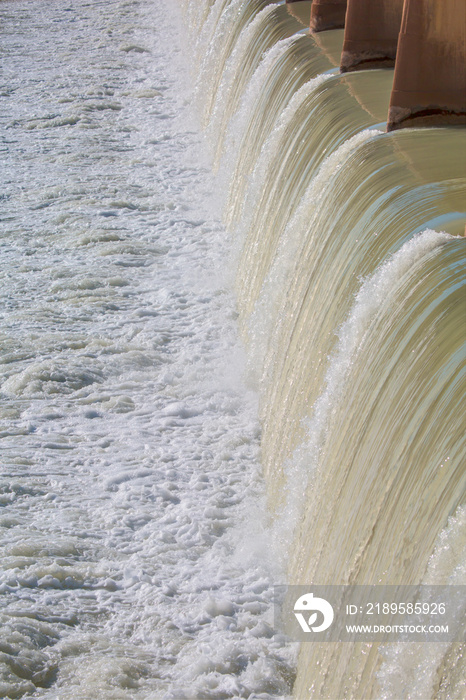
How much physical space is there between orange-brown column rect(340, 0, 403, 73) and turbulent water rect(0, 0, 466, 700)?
0.85 ft

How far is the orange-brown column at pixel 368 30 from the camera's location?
8.05m

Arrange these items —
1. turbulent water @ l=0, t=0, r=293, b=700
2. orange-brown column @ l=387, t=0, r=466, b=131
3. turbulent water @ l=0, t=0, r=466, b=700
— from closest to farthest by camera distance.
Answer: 1. turbulent water @ l=0, t=0, r=466, b=700
2. turbulent water @ l=0, t=0, r=293, b=700
3. orange-brown column @ l=387, t=0, r=466, b=131

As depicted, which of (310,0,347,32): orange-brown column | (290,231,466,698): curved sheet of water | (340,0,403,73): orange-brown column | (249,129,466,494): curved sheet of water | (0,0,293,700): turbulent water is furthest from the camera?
(310,0,347,32): orange-brown column

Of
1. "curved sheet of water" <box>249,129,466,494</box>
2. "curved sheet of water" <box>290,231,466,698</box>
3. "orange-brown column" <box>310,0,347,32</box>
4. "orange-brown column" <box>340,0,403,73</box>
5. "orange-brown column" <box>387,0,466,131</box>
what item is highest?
"orange-brown column" <box>310,0,347,32</box>

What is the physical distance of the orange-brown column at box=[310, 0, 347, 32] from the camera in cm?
969

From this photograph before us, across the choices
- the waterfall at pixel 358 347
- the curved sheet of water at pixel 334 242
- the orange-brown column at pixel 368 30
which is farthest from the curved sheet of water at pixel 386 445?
the orange-brown column at pixel 368 30

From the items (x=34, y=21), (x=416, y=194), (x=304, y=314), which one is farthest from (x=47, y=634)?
(x=34, y=21)

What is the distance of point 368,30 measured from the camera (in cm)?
809

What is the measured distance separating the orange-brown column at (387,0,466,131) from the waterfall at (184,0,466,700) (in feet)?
0.79

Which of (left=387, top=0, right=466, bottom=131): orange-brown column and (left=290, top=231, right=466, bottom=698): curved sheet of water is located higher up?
(left=387, top=0, right=466, bottom=131): orange-brown column

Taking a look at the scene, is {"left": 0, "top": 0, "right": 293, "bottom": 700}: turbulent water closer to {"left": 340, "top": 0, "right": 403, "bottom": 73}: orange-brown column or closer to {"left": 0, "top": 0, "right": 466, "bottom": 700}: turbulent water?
{"left": 0, "top": 0, "right": 466, "bottom": 700}: turbulent water

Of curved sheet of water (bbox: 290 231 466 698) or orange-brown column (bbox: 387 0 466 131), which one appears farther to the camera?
orange-brown column (bbox: 387 0 466 131)

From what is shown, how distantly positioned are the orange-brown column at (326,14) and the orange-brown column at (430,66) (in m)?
3.46

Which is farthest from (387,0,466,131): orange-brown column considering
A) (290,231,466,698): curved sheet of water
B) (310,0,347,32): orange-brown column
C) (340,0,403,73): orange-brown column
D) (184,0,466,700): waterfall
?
(310,0,347,32): orange-brown column
